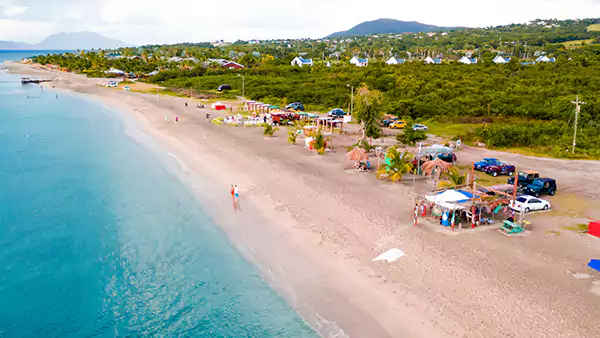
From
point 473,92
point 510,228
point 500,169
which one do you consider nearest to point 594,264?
point 510,228

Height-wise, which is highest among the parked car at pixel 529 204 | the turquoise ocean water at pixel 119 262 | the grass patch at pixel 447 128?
the grass patch at pixel 447 128

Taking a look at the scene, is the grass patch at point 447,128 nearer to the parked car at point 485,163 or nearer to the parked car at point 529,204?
the parked car at point 485,163

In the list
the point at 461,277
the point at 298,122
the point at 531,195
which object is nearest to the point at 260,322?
the point at 461,277

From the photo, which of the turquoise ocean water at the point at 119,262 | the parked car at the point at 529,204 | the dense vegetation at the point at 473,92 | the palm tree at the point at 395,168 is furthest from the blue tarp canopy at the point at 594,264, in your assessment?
the dense vegetation at the point at 473,92

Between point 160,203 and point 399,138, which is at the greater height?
point 399,138

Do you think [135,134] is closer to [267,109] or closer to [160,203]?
[267,109]

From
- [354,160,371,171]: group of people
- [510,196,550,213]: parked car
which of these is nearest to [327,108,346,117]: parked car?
[354,160,371,171]: group of people

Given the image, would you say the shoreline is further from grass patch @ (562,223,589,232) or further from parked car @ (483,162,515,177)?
parked car @ (483,162,515,177)
